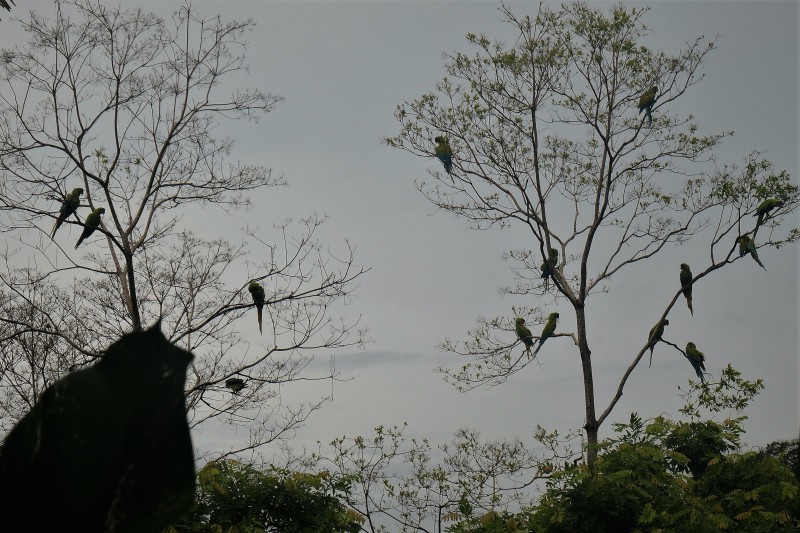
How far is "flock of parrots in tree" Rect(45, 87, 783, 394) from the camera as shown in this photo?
9.71 metres

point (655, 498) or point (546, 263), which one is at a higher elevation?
point (546, 263)

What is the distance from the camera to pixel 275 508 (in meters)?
5.39

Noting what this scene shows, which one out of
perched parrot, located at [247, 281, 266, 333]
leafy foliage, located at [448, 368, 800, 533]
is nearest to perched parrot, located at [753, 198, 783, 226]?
leafy foliage, located at [448, 368, 800, 533]

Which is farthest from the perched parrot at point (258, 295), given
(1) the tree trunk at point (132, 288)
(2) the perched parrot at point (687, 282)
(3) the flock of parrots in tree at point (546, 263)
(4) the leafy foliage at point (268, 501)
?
(2) the perched parrot at point (687, 282)

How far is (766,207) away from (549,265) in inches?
115

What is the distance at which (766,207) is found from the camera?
10617mm

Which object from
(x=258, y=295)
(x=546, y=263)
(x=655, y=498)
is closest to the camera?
(x=655, y=498)

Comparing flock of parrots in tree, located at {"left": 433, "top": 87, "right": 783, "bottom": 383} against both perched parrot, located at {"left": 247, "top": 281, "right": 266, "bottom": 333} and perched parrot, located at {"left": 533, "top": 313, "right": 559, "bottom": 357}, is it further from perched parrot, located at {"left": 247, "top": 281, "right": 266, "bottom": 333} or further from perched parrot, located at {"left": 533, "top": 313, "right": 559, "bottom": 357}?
perched parrot, located at {"left": 247, "top": 281, "right": 266, "bottom": 333}

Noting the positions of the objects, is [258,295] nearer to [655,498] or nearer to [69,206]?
[69,206]

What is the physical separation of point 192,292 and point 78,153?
243 cm

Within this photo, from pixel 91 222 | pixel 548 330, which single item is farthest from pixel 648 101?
pixel 91 222

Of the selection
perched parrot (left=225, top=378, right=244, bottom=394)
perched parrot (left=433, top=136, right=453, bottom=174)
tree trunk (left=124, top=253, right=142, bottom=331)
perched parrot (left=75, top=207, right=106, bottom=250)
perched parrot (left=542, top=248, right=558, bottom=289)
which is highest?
perched parrot (left=433, top=136, right=453, bottom=174)

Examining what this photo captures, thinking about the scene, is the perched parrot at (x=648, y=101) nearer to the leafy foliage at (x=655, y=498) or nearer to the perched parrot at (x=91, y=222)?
the leafy foliage at (x=655, y=498)

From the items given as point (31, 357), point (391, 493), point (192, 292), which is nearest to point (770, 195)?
point (391, 493)
